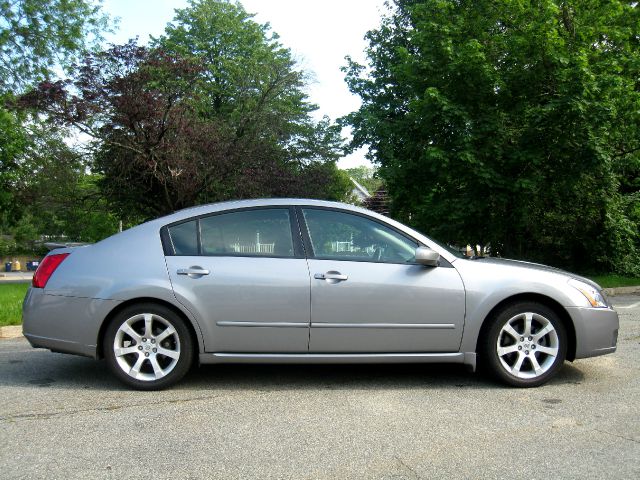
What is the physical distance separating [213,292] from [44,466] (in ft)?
5.80

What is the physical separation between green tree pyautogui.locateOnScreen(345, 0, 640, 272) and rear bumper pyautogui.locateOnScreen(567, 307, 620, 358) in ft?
33.3

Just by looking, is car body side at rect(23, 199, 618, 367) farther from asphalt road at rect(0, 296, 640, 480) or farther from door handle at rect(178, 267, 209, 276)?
asphalt road at rect(0, 296, 640, 480)

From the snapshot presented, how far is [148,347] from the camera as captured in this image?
15.2 feet

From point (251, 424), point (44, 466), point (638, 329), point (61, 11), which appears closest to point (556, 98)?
point (638, 329)

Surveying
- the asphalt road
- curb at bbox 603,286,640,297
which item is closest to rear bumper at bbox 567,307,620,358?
the asphalt road

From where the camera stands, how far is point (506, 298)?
4.72 metres

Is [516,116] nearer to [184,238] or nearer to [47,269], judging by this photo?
[184,238]

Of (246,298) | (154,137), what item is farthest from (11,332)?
(154,137)

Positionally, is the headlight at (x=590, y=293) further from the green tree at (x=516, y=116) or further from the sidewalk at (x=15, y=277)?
the sidewalk at (x=15, y=277)

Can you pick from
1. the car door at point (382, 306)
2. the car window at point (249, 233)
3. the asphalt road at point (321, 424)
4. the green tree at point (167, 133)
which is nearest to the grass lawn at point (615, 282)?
the green tree at point (167, 133)

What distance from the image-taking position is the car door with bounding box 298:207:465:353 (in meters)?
4.62

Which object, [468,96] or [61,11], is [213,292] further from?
[61,11]

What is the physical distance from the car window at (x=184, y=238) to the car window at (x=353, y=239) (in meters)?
0.93

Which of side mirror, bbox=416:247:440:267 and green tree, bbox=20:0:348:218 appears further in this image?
green tree, bbox=20:0:348:218
